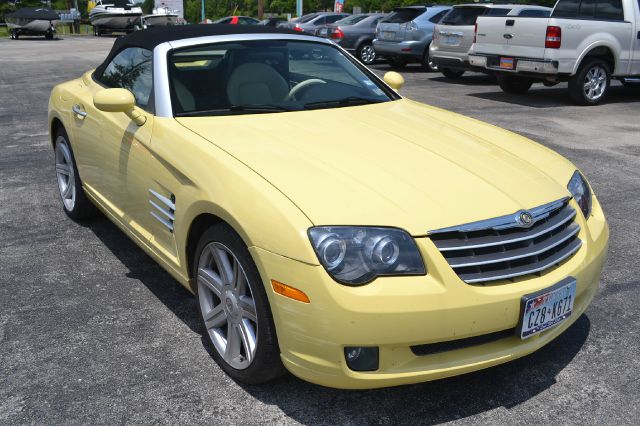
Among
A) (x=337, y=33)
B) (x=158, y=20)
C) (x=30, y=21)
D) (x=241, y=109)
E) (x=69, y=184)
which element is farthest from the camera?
(x=158, y=20)

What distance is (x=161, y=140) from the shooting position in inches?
140

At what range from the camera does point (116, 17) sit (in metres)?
38.9

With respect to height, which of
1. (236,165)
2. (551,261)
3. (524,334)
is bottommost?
(524,334)

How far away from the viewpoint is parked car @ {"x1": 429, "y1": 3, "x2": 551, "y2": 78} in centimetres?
1407

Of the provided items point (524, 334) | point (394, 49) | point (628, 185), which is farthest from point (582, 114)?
point (524, 334)

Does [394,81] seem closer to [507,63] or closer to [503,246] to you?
[503,246]

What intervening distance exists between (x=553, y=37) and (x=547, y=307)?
9256 mm

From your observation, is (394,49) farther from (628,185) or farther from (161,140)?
(161,140)

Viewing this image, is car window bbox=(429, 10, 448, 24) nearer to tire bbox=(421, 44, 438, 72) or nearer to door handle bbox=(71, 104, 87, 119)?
tire bbox=(421, 44, 438, 72)

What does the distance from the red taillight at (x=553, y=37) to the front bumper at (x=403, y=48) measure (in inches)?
223

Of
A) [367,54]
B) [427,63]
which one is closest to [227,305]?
[427,63]

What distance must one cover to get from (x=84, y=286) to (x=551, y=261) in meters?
2.70

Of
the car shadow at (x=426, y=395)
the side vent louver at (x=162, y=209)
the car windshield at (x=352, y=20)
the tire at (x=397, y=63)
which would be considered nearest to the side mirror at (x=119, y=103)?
the side vent louver at (x=162, y=209)

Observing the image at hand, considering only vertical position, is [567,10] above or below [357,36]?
above
